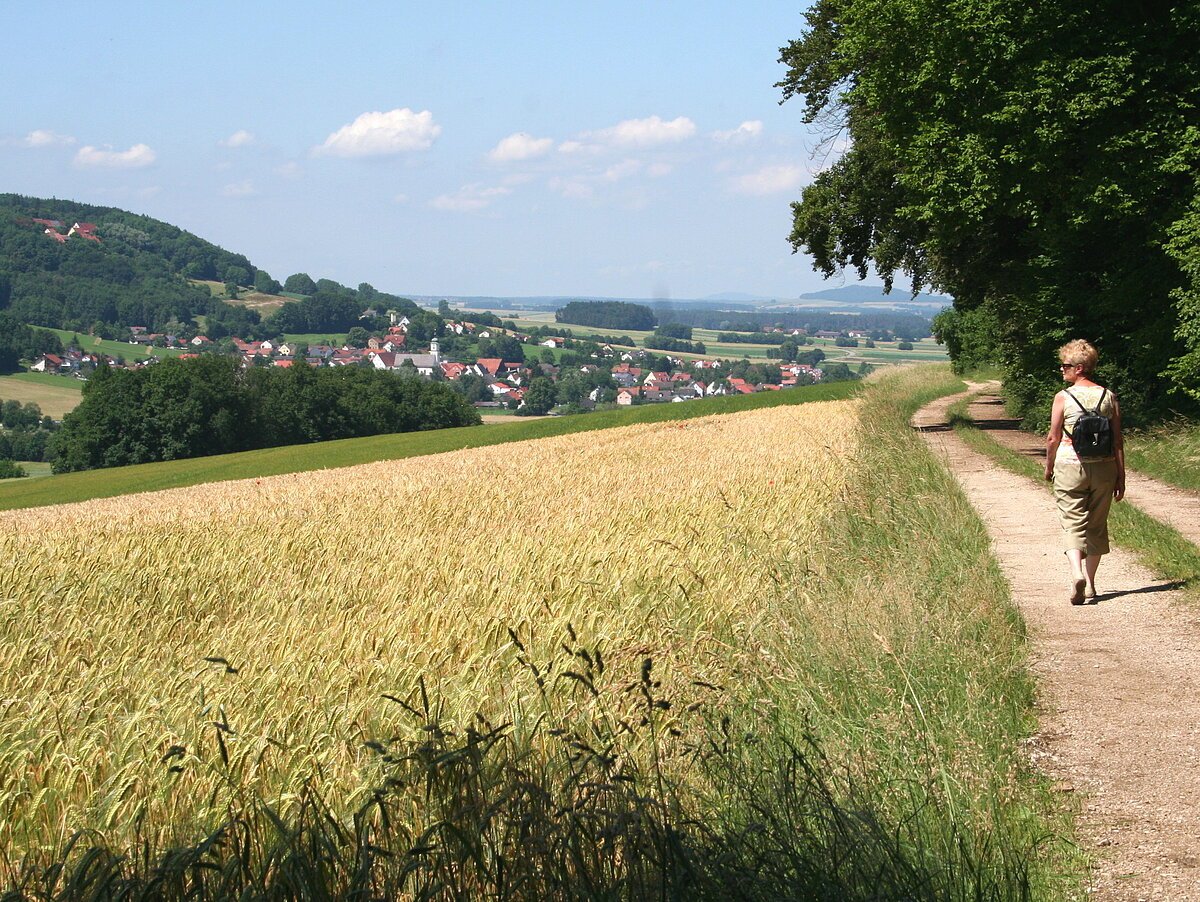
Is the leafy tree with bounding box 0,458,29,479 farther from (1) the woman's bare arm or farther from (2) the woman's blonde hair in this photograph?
(2) the woman's blonde hair

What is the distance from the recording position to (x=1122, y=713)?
643 centimetres

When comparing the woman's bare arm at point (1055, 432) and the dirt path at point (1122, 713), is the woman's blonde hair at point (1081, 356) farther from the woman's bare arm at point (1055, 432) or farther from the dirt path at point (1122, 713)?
the dirt path at point (1122, 713)

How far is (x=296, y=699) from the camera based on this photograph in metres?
6.26

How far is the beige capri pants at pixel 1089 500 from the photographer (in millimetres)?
9633

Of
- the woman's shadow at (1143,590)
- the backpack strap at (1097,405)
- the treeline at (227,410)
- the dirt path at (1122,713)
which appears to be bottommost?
the treeline at (227,410)

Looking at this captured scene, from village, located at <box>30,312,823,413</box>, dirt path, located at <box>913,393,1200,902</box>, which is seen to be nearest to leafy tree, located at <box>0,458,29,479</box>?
village, located at <box>30,312,823,413</box>

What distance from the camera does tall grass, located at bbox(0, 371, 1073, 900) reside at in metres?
4.02

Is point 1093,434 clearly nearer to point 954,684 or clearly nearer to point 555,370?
point 954,684

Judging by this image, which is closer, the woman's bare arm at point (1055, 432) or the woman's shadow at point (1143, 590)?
the woman's shadow at point (1143, 590)

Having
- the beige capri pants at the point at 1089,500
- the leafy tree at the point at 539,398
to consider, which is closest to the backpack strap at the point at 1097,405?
the beige capri pants at the point at 1089,500

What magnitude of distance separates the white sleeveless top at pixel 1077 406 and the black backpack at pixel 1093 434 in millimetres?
30

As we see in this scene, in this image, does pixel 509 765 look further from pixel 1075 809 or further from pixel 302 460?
pixel 302 460

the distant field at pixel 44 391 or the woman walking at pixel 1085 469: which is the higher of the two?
the woman walking at pixel 1085 469

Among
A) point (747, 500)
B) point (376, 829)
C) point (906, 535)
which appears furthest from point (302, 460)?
point (376, 829)
